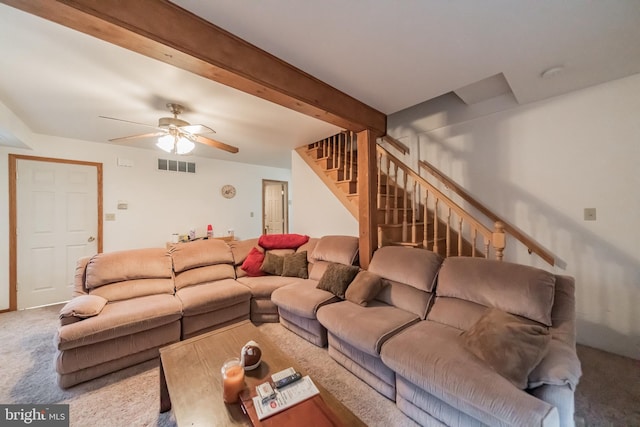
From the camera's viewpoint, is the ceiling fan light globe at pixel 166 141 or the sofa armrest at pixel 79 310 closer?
the sofa armrest at pixel 79 310

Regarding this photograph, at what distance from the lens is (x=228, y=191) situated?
5180 millimetres

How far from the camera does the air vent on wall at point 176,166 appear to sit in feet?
14.2

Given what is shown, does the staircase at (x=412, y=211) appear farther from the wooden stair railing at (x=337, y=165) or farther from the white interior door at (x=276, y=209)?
the white interior door at (x=276, y=209)

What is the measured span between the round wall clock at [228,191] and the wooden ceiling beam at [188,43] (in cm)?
351

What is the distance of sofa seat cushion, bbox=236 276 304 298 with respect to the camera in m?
2.83

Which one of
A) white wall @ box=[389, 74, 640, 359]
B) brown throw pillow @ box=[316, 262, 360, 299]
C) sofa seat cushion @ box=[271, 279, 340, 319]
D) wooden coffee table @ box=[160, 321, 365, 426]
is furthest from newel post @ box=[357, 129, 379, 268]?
wooden coffee table @ box=[160, 321, 365, 426]

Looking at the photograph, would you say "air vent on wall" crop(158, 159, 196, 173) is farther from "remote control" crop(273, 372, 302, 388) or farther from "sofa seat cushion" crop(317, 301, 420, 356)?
"remote control" crop(273, 372, 302, 388)

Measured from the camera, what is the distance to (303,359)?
2127 millimetres

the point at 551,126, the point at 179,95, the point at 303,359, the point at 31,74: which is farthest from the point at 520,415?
the point at 31,74

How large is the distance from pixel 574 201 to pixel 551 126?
0.79m

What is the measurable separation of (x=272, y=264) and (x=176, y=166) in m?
2.85

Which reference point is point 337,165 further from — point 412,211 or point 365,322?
point 365,322

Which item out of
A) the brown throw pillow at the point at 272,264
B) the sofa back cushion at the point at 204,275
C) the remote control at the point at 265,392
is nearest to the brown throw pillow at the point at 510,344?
the remote control at the point at 265,392

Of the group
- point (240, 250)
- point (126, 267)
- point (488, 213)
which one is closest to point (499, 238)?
point (488, 213)
